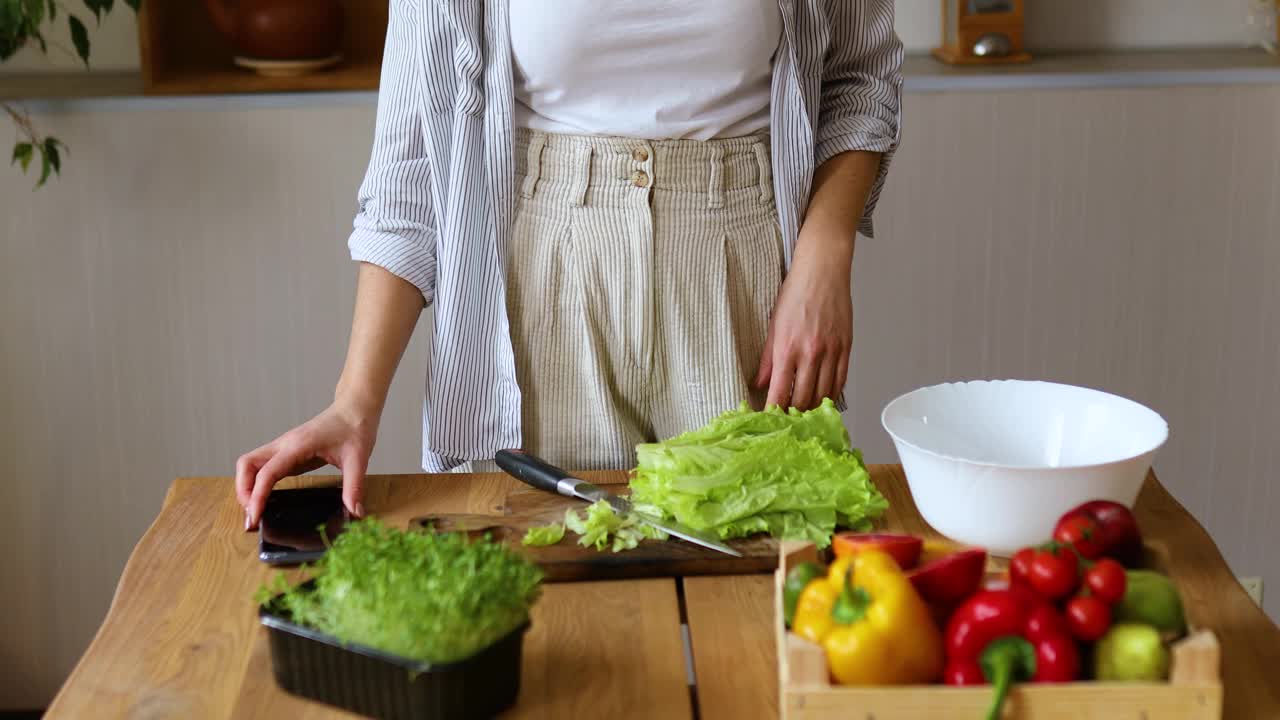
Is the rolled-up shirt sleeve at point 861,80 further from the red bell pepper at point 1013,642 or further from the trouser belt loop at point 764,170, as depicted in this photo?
the red bell pepper at point 1013,642

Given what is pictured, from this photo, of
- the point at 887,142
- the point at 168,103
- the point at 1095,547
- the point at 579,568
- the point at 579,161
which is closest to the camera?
the point at 1095,547

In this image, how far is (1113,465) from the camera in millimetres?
1056

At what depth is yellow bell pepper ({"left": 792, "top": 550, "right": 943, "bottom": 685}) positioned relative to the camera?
85cm

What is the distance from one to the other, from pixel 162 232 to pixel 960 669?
196 cm

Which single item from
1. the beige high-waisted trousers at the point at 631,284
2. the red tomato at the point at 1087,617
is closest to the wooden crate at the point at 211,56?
the beige high-waisted trousers at the point at 631,284

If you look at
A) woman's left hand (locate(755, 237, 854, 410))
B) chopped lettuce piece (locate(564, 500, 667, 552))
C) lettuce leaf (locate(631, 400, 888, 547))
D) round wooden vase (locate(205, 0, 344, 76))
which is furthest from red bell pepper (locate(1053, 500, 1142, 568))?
round wooden vase (locate(205, 0, 344, 76))

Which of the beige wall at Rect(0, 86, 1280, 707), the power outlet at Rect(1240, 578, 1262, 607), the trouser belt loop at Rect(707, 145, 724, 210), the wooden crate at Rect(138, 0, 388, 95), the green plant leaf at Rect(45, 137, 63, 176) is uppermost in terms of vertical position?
the wooden crate at Rect(138, 0, 388, 95)

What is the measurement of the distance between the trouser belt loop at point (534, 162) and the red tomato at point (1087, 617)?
0.78 meters

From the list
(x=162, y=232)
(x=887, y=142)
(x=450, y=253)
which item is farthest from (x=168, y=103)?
(x=887, y=142)

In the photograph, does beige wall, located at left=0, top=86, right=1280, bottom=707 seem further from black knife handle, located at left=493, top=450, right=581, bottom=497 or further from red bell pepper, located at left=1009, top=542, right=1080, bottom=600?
red bell pepper, located at left=1009, top=542, right=1080, bottom=600

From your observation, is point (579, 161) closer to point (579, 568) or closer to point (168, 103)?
point (579, 568)

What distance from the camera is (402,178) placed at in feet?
4.77

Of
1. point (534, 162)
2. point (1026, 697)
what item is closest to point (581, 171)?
point (534, 162)

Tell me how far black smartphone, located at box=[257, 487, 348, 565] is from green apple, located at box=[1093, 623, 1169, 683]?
2.03ft
